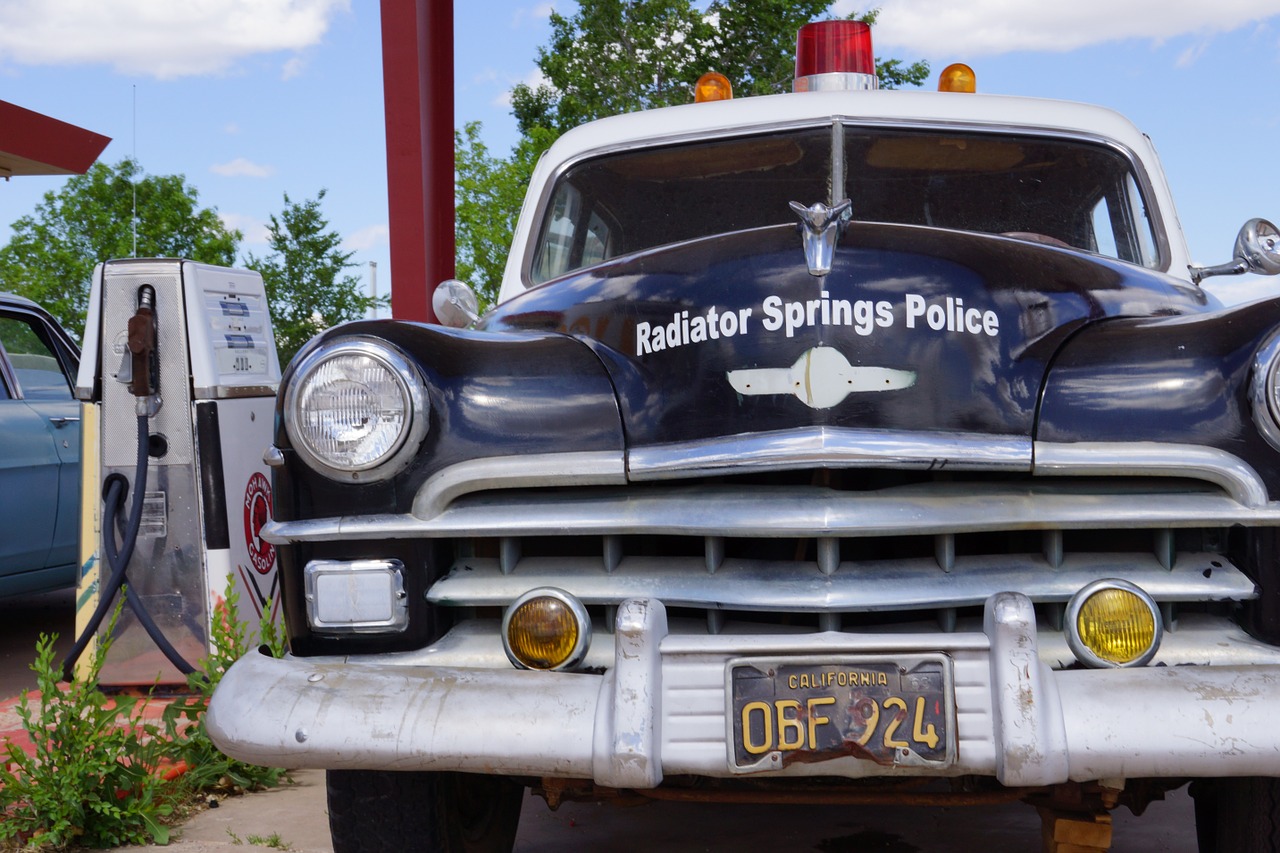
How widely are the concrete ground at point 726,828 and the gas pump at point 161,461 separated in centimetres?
89

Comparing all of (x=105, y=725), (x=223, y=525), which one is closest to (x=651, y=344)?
(x=105, y=725)

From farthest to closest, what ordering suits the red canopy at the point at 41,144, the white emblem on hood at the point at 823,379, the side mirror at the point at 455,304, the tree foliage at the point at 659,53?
the tree foliage at the point at 659,53, the red canopy at the point at 41,144, the side mirror at the point at 455,304, the white emblem on hood at the point at 823,379

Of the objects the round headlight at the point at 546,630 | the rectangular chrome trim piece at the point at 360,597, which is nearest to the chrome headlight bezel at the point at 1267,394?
the round headlight at the point at 546,630

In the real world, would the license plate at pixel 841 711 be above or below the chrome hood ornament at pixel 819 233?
below

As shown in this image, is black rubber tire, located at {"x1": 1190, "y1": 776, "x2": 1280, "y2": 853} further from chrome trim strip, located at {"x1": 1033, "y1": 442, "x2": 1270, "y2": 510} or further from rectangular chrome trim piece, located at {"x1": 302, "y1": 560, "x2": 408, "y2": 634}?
→ rectangular chrome trim piece, located at {"x1": 302, "y1": 560, "x2": 408, "y2": 634}

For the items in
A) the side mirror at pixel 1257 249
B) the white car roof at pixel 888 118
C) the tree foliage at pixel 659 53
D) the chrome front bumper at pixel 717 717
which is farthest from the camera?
the tree foliage at pixel 659 53

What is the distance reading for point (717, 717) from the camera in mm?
1862

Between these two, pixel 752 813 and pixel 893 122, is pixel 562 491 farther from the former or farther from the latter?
pixel 893 122

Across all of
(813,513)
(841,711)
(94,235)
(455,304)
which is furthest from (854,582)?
(94,235)

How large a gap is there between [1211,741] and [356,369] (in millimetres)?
1463

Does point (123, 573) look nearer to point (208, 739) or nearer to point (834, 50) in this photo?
point (208, 739)

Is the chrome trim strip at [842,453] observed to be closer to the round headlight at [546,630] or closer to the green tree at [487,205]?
the round headlight at [546,630]

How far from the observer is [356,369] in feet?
7.11

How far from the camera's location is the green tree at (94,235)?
2345cm
